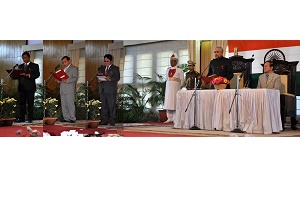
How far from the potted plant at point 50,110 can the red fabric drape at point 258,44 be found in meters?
4.10

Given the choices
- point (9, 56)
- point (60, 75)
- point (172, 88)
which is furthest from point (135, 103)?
point (9, 56)

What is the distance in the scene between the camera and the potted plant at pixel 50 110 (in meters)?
6.57

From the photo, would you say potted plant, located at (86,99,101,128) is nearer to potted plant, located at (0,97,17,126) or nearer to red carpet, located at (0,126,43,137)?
red carpet, located at (0,126,43,137)

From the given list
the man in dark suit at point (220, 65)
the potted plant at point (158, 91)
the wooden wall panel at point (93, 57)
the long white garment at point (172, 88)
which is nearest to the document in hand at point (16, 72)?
the wooden wall panel at point (93, 57)

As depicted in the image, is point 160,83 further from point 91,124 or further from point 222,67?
point 91,124

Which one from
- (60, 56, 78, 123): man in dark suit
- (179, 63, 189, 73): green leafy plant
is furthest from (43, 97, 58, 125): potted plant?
(179, 63, 189, 73): green leafy plant

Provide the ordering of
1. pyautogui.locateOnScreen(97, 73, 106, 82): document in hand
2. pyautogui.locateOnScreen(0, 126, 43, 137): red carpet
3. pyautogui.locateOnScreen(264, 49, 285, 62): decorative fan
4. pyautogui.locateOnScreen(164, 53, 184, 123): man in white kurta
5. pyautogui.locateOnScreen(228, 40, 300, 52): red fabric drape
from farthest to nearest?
pyautogui.locateOnScreen(264, 49, 285, 62): decorative fan < pyautogui.locateOnScreen(228, 40, 300, 52): red fabric drape < pyautogui.locateOnScreen(164, 53, 184, 123): man in white kurta < pyautogui.locateOnScreen(0, 126, 43, 137): red carpet < pyautogui.locateOnScreen(97, 73, 106, 82): document in hand

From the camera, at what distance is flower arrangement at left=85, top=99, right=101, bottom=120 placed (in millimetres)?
6434

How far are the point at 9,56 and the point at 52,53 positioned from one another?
93 cm

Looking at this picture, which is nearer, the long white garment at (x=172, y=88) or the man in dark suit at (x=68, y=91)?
the man in dark suit at (x=68, y=91)

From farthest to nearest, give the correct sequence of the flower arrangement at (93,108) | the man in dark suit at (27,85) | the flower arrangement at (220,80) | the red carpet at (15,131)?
the man in dark suit at (27,85) → the flower arrangement at (220,80) → the red carpet at (15,131) → the flower arrangement at (93,108)

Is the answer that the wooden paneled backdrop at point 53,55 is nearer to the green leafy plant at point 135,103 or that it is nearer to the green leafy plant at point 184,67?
the green leafy plant at point 135,103

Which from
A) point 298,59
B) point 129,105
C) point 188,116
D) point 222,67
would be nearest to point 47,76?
point 129,105

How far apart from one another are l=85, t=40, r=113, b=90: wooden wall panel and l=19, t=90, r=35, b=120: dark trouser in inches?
47.8
